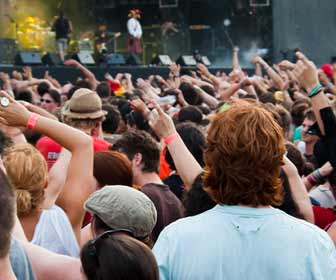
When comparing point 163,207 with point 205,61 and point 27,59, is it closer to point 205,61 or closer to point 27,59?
point 27,59

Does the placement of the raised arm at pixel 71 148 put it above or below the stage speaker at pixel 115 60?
above

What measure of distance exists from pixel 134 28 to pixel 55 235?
79.3 feet

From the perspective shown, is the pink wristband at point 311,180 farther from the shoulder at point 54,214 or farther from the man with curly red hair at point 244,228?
the man with curly red hair at point 244,228

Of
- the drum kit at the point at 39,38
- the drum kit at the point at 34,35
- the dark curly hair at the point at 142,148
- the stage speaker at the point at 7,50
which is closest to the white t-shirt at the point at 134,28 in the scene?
the drum kit at the point at 39,38

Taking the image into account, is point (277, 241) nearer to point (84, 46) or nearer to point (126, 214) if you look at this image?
point (126, 214)

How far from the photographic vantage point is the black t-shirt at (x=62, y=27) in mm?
25672

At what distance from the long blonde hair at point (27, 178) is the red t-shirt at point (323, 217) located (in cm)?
143

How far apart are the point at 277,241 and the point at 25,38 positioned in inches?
910

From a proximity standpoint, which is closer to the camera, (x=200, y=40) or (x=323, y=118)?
(x=323, y=118)

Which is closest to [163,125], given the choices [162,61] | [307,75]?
[307,75]

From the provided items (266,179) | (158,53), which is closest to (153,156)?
(266,179)

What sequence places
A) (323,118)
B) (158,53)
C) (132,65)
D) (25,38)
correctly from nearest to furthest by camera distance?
1. (323,118)
2. (132,65)
3. (25,38)
4. (158,53)

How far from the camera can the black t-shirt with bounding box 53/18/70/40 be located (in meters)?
25.7

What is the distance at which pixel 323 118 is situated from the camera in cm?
405
